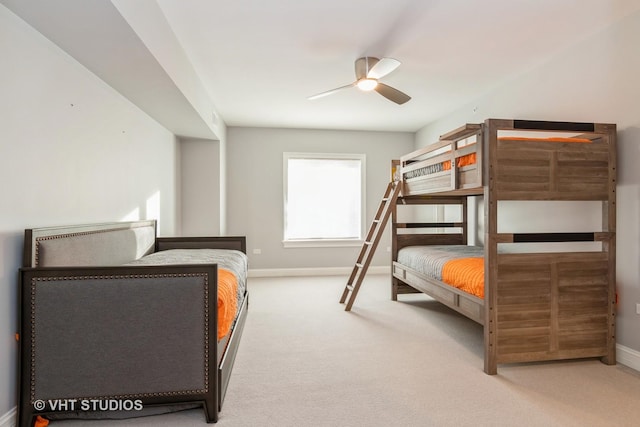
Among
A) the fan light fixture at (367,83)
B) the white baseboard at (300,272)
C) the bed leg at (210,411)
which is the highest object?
the fan light fixture at (367,83)

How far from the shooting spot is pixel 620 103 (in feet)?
8.44

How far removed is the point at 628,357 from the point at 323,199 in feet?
14.1

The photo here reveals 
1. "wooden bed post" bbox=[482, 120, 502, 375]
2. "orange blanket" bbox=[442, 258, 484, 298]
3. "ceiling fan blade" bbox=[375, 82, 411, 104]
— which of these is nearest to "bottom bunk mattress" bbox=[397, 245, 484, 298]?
"orange blanket" bbox=[442, 258, 484, 298]

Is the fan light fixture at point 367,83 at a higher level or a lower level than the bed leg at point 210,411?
higher

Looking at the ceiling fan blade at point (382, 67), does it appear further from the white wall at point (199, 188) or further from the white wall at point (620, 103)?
the white wall at point (199, 188)

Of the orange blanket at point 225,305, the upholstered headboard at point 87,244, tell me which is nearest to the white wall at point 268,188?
the upholstered headboard at point 87,244

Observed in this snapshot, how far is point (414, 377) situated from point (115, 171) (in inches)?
111

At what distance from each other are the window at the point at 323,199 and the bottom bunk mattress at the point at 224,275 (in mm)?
2217

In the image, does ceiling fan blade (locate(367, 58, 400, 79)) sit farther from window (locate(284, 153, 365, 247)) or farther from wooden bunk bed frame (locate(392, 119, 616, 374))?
window (locate(284, 153, 365, 247))

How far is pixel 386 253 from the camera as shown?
6.12 metres

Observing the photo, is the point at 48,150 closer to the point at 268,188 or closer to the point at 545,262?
the point at 545,262

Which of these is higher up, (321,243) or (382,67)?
(382,67)

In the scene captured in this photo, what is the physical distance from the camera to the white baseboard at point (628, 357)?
2428 millimetres

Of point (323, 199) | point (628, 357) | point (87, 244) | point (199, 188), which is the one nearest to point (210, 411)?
point (87, 244)
